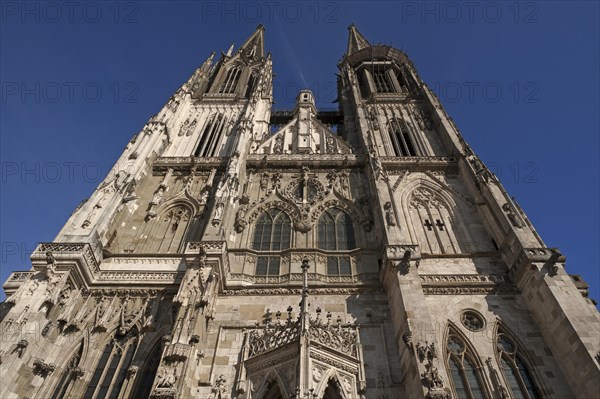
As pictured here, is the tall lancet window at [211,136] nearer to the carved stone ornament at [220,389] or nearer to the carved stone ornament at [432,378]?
the carved stone ornament at [220,389]

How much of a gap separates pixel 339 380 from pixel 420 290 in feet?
11.9

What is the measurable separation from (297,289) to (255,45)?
3251 cm

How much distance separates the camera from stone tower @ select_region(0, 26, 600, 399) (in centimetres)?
1080

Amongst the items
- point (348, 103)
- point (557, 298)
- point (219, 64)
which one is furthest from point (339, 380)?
point (219, 64)

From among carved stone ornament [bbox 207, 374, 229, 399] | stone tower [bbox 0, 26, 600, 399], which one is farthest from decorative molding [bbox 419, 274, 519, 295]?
carved stone ornament [bbox 207, 374, 229, 399]

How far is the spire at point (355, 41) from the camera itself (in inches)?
1612

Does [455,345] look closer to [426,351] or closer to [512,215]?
[426,351]

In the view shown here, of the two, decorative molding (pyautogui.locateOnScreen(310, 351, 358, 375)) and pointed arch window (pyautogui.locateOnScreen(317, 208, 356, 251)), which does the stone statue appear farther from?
pointed arch window (pyautogui.locateOnScreen(317, 208, 356, 251))

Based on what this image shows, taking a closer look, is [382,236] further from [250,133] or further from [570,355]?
[250,133]

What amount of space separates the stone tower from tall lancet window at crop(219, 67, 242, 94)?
985cm

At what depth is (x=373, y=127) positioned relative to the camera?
23.8 metres

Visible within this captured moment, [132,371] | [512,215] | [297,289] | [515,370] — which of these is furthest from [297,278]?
[512,215]

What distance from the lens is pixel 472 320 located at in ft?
41.8

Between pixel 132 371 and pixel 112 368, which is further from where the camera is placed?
pixel 112 368
